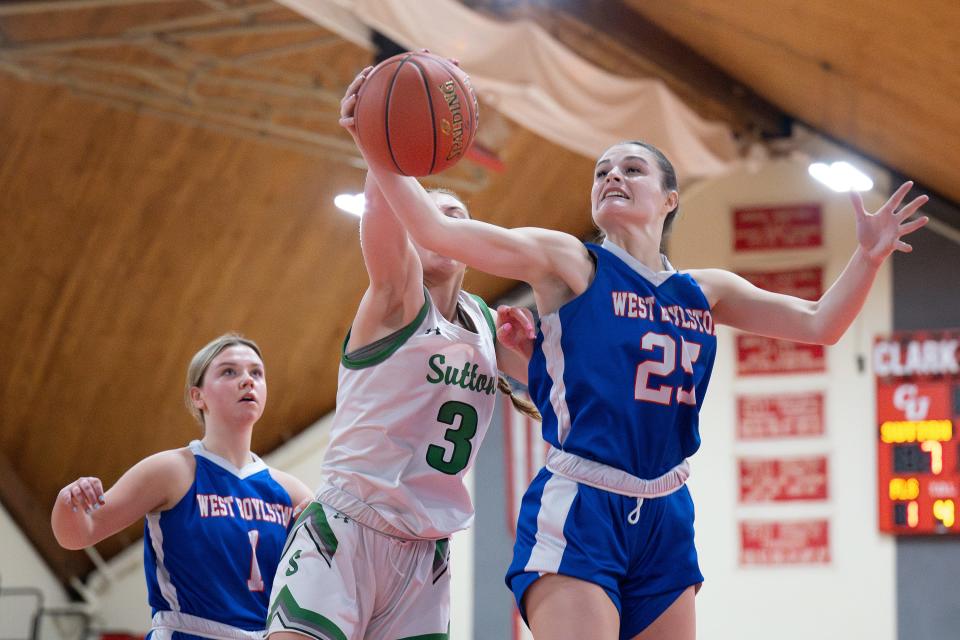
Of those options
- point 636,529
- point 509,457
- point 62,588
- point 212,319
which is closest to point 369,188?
point 636,529

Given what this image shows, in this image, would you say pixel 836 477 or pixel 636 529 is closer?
pixel 636 529

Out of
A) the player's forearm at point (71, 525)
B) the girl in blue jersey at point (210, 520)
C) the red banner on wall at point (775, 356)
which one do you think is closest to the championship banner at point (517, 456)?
the red banner on wall at point (775, 356)

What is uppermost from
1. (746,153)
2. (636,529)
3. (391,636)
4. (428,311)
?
(746,153)

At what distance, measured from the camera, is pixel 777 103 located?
41.2 feet

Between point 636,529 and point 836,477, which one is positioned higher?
point 836,477

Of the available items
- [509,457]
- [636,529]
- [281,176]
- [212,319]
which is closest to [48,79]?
[281,176]

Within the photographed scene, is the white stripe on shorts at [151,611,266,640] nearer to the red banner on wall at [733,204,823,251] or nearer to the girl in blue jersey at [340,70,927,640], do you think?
the girl in blue jersey at [340,70,927,640]

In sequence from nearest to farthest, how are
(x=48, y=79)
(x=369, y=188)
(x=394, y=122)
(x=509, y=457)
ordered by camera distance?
(x=394, y=122) → (x=369, y=188) → (x=48, y=79) → (x=509, y=457)

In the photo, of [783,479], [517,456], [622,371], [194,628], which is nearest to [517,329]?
[622,371]

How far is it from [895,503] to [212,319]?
6382 mm

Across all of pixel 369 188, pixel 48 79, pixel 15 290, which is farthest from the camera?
pixel 15 290

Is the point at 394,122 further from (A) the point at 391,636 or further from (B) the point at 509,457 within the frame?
(B) the point at 509,457

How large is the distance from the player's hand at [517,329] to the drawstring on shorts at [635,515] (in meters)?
0.55

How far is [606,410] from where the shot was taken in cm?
343
